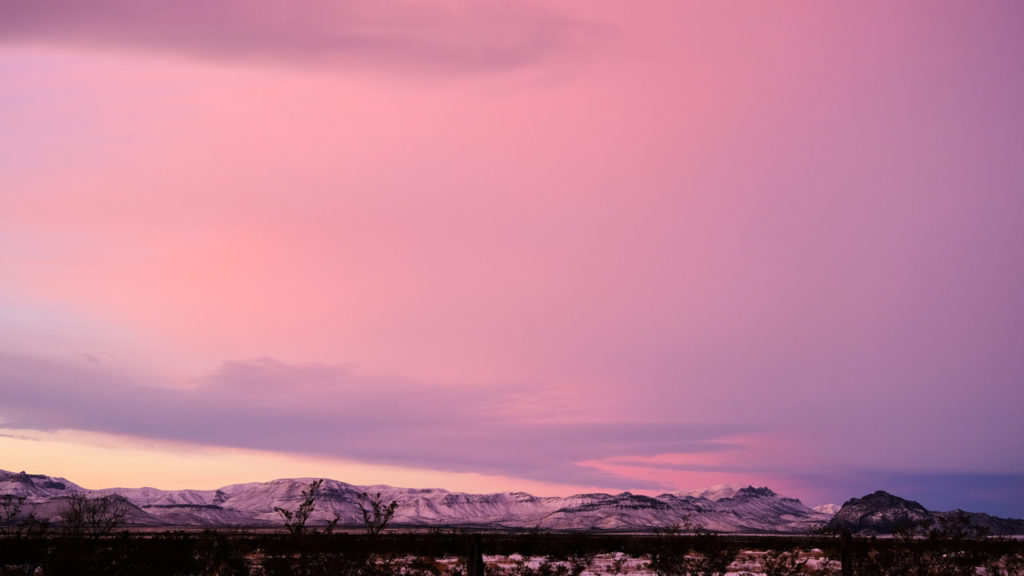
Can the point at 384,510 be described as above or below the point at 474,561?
above

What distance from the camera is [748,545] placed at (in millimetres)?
80188

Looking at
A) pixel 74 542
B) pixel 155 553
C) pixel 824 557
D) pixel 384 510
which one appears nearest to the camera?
pixel 384 510

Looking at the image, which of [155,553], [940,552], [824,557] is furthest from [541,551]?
[940,552]

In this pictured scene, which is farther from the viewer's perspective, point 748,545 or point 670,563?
point 748,545

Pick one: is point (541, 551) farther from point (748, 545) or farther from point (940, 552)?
point (940, 552)

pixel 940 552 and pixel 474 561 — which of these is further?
pixel 940 552

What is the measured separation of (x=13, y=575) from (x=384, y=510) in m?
16.0

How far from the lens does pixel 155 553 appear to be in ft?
109

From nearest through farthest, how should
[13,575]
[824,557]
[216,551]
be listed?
1. [216,551]
2. [13,575]
3. [824,557]

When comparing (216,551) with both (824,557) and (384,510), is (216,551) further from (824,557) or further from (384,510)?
(824,557)

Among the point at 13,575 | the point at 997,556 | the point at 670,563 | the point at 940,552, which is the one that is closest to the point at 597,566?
the point at 670,563

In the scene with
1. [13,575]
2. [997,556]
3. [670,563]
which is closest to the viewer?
[13,575]

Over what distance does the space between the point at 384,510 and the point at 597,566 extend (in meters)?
36.6

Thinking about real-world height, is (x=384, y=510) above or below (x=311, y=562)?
above
